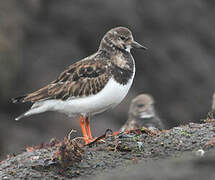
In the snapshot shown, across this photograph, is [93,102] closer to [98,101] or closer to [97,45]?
[98,101]

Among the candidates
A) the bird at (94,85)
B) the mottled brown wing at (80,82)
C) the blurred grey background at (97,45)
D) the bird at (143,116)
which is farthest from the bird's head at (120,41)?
the blurred grey background at (97,45)

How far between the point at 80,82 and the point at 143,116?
3.31m

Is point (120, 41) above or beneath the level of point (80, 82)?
above

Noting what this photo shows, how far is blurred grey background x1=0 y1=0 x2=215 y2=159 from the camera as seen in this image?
46.0ft

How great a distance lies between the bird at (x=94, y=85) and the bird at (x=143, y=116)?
Answer: 2576mm

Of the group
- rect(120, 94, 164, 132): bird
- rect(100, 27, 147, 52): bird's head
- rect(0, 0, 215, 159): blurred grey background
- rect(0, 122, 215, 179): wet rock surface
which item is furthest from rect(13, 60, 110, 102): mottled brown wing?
rect(0, 0, 215, 159): blurred grey background

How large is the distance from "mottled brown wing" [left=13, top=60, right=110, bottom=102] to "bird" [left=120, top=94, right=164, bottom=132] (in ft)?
9.26

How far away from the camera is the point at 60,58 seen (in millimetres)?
14695

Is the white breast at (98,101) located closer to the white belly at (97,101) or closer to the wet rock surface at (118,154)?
the white belly at (97,101)

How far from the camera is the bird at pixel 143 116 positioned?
401 inches

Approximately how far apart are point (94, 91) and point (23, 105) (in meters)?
7.35

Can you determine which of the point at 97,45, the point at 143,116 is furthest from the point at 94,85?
the point at 97,45

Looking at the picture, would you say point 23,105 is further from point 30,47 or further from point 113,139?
point 113,139

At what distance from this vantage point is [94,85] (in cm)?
734
